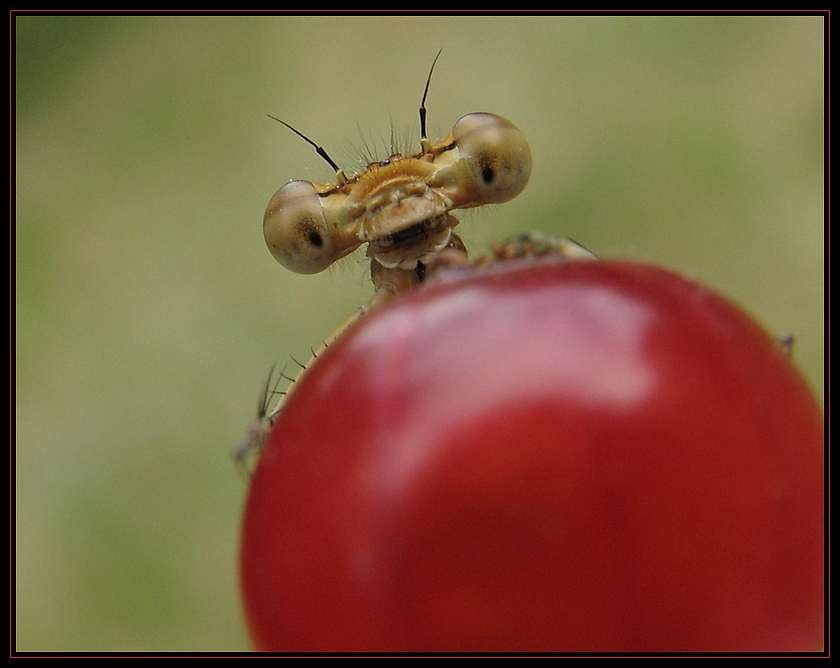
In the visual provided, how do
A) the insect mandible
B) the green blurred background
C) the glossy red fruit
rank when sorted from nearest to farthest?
the glossy red fruit
the insect mandible
the green blurred background

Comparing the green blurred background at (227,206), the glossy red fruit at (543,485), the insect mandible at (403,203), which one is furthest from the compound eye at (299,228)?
the green blurred background at (227,206)

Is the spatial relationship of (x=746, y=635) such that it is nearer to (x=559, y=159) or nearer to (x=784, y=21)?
(x=559, y=159)

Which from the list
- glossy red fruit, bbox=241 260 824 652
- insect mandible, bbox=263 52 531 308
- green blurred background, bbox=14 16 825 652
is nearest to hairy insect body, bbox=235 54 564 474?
insect mandible, bbox=263 52 531 308

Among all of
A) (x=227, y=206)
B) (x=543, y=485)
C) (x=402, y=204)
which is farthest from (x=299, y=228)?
(x=227, y=206)

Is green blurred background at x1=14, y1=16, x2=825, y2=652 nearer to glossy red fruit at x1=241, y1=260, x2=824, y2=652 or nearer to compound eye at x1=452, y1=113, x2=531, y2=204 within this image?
compound eye at x1=452, y1=113, x2=531, y2=204

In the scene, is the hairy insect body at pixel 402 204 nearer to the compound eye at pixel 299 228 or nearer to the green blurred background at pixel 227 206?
the compound eye at pixel 299 228

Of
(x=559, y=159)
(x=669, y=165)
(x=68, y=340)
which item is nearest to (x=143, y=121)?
(x=68, y=340)
